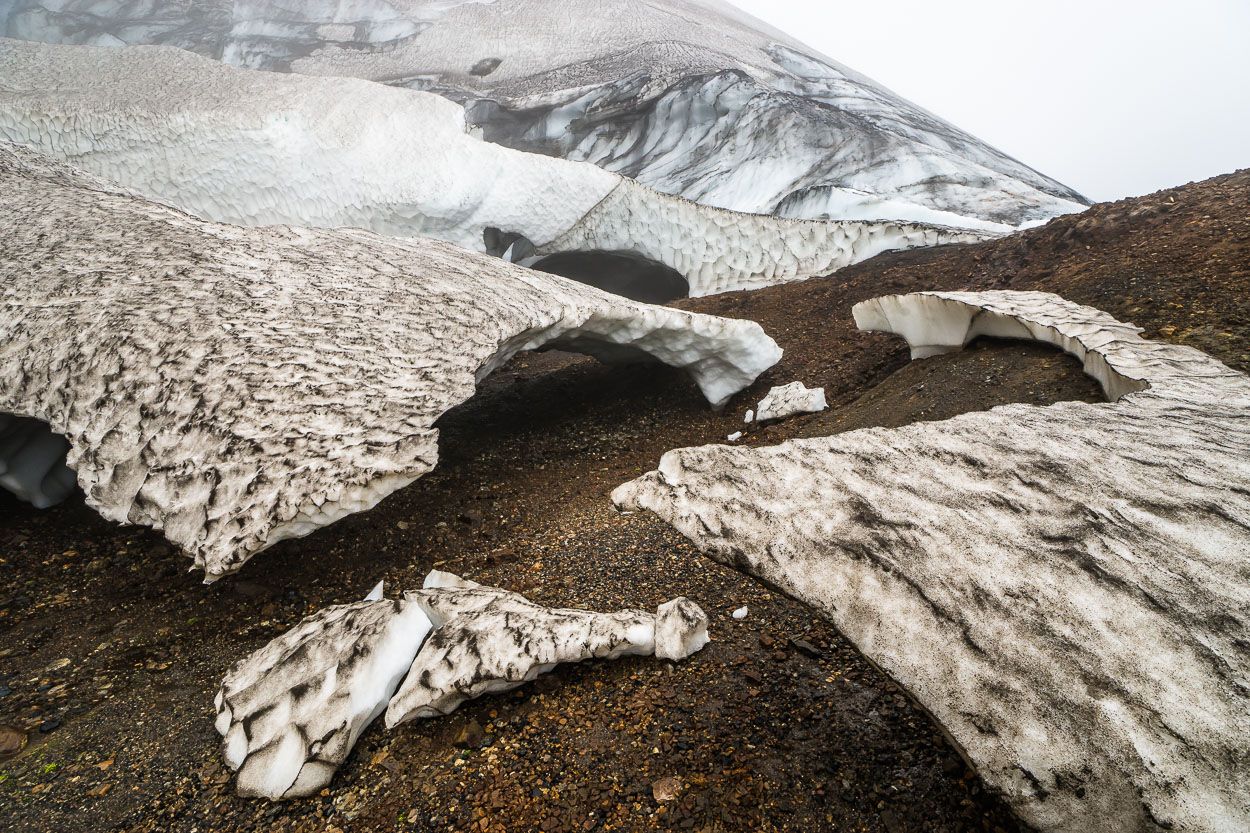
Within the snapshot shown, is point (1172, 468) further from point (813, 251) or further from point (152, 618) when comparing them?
point (813, 251)

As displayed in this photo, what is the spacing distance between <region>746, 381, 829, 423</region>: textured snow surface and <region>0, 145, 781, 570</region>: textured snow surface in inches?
32.9

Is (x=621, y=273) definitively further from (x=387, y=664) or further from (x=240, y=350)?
(x=387, y=664)

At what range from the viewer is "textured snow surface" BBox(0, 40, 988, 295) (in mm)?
5691

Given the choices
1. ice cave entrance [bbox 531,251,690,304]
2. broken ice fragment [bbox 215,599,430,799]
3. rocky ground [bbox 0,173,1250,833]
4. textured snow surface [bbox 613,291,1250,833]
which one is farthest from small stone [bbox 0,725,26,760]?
ice cave entrance [bbox 531,251,690,304]

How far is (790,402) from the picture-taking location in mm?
3717

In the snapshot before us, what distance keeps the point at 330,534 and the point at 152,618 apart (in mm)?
613

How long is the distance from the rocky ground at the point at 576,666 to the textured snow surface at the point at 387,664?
6 centimetres

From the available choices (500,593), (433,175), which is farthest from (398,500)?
(433,175)

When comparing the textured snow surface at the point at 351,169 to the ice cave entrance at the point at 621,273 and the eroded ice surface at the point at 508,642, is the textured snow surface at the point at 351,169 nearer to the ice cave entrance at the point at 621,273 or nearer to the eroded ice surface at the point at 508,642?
the ice cave entrance at the point at 621,273

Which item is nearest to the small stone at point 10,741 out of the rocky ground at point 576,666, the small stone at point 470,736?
the rocky ground at point 576,666

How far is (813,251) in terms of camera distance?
6031 mm

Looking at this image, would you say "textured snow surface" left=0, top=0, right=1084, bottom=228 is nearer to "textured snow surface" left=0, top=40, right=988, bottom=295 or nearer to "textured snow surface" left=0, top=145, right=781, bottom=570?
"textured snow surface" left=0, top=40, right=988, bottom=295

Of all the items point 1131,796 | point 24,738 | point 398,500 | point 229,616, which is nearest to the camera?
point 1131,796

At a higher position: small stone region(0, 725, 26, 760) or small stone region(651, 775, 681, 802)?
small stone region(651, 775, 681, 802)
